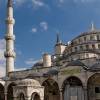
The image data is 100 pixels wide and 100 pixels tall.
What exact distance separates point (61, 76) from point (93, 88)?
408cm

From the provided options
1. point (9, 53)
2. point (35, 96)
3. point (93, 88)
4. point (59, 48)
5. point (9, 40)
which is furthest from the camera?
point (59, 48)

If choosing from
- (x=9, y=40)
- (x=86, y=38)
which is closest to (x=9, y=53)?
(x=9, y=40)

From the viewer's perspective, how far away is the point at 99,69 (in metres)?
28.5

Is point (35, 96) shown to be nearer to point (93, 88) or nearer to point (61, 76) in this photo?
point (61, 76)

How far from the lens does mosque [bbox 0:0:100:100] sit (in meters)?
29.2

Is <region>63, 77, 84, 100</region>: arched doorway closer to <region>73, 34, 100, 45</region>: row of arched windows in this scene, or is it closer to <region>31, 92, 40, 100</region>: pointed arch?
<region>31, 92, 40, 100</region>: pointed arch

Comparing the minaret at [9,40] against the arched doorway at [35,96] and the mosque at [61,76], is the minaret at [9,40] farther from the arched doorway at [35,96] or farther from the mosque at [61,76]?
the arched doorway at [35,96]

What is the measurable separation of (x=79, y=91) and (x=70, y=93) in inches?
49.3

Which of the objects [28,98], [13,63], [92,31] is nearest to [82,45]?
[92,31]

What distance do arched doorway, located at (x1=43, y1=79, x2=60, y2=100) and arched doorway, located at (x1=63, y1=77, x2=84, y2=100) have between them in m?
3.90

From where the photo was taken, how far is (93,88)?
30562 millimetres

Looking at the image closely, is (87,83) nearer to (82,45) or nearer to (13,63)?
(82,45)

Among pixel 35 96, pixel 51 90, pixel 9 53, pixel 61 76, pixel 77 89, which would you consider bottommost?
pixel 35 96

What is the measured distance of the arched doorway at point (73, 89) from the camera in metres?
30.7
